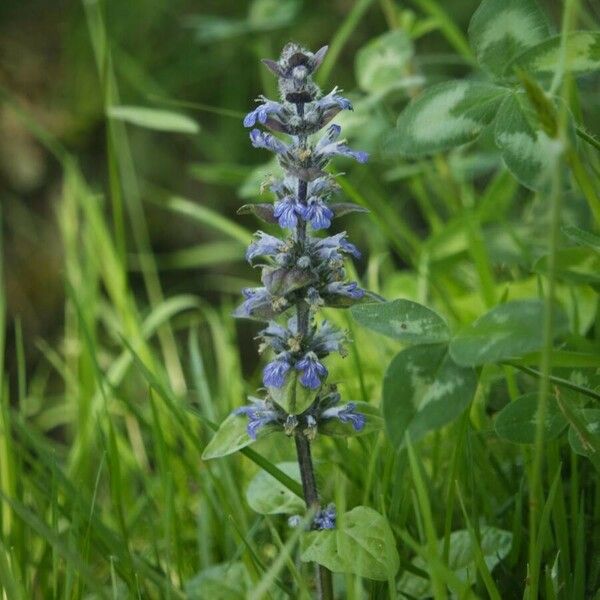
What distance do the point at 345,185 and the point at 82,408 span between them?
21.9 inches

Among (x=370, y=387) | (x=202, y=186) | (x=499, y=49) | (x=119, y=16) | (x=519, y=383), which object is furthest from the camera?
(x=202, y=186)

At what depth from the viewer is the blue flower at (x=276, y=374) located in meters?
0.89

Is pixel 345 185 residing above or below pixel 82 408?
above

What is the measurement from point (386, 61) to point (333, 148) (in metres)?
0.83

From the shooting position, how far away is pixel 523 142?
865mm

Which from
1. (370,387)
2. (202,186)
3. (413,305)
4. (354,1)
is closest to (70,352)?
(370,387)

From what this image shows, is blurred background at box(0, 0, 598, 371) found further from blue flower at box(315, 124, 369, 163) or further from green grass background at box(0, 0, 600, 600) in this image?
blue flower at box(315, 124, 369, 163)

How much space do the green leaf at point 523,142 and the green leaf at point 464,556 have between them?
376mm

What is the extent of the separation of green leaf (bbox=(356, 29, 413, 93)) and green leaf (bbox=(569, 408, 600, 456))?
0.86 metres

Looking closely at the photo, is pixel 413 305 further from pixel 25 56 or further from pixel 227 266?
pixel 25 56

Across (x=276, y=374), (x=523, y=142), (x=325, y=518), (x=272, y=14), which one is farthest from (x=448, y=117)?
(x=272, y=14)

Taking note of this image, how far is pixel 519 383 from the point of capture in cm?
124

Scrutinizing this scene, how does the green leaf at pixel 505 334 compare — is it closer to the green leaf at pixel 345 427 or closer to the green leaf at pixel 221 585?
the green leaf at pixel 345 427

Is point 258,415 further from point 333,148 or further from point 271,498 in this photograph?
point 333,148
